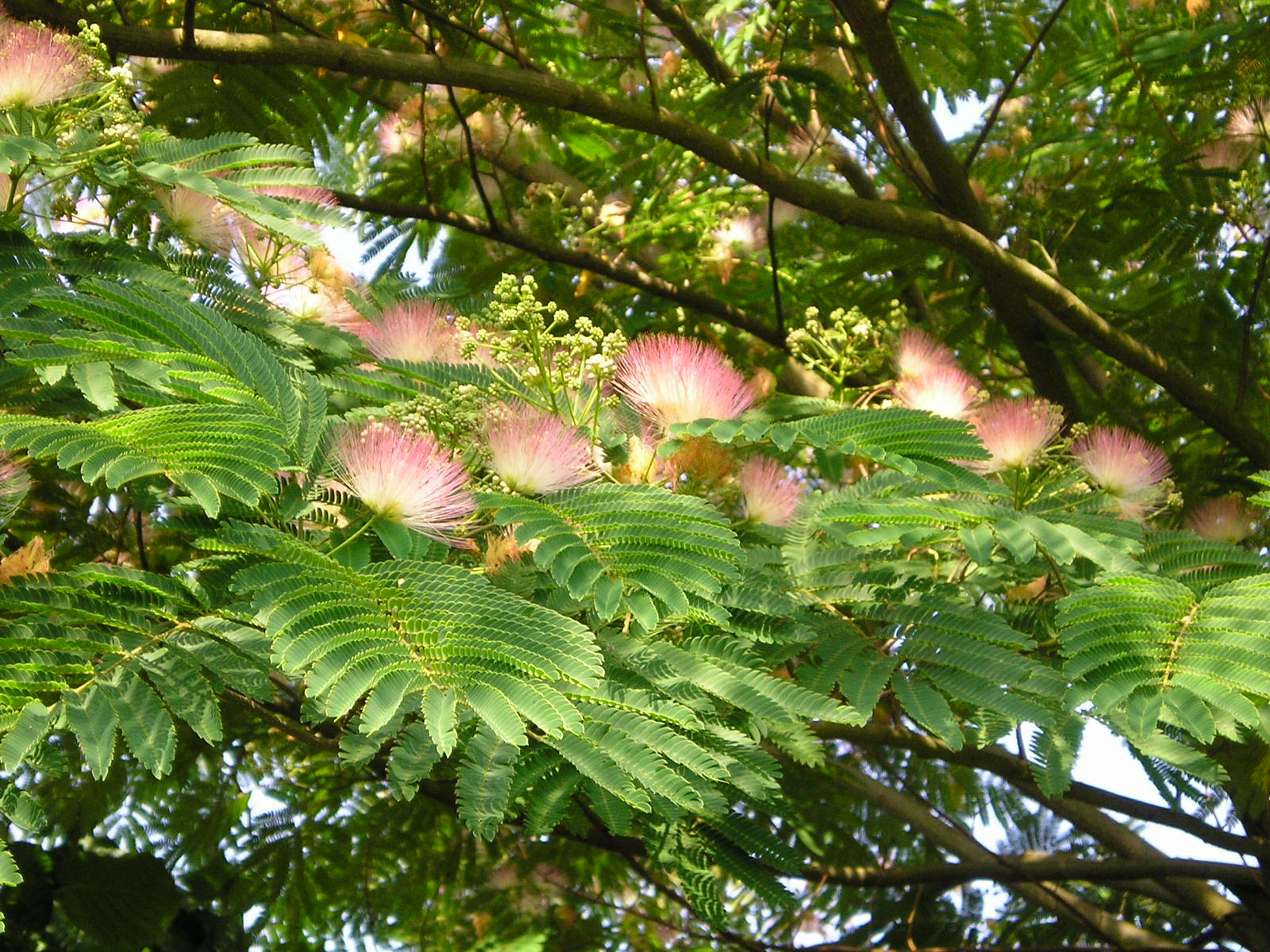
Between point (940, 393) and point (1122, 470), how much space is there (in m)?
0.47

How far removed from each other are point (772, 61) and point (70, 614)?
3.00 meters

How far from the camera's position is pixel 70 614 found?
1.94m

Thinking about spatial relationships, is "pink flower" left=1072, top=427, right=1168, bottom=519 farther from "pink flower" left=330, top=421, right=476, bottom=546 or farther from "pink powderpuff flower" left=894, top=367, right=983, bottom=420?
"pink flower" left=330, top=421, right=476, bottom=546

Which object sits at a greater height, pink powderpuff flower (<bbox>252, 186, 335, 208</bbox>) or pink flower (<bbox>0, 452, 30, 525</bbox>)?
pink powderpuff flower (<bbox>252, 186, 335, 208</bbox>)

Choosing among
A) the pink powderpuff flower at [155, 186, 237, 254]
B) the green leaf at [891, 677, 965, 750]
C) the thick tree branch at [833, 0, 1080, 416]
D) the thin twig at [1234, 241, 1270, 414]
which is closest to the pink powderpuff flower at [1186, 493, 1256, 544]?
the thin twig at [1234, 241, 1270, 414]

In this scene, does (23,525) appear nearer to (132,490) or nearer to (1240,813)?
(132,490)

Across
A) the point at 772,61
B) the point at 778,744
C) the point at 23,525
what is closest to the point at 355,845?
the point at 23,525

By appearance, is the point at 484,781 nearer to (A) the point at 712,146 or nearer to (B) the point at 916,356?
(B) the point at 916,356

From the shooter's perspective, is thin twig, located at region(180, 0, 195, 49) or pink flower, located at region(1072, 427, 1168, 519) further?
thin twig, located at region(180, 0, 195, 49)

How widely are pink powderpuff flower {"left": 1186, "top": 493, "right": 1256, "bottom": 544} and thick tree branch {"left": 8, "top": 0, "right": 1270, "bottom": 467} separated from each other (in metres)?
0.36

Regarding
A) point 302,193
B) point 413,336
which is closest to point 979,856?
point 413,336

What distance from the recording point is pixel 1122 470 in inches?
126

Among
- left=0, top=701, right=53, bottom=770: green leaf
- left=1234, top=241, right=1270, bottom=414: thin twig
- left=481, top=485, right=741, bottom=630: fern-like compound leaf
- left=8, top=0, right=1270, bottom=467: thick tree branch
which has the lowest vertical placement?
left=0, top=701, right=53, bottom=770: green leaf

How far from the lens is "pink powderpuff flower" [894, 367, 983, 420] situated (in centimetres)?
333
